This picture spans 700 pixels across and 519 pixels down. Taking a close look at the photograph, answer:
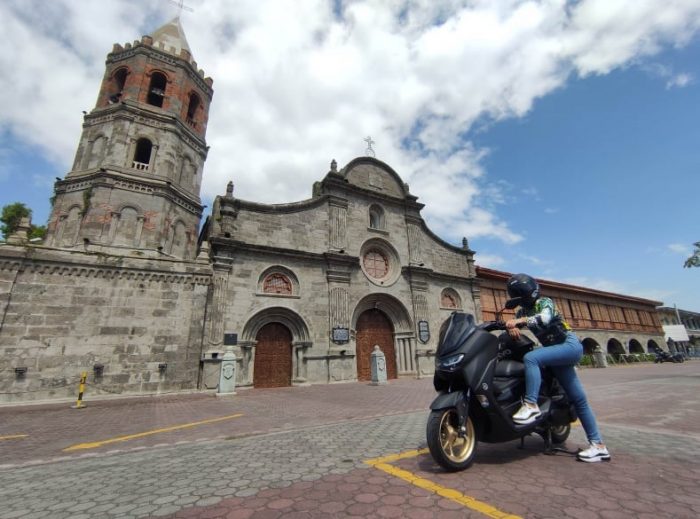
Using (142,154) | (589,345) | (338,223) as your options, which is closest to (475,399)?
(338,223)

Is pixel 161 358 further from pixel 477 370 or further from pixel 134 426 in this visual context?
pixel 477 370

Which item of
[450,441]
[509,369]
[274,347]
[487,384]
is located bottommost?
[450,441]

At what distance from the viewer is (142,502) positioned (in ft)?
8.03

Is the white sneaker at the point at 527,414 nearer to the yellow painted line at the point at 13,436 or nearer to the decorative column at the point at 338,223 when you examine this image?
the yellow painted line at the point at 13,436

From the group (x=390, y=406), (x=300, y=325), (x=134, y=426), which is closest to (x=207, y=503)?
(x=134, y=426)

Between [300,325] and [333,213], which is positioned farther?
[333,213]

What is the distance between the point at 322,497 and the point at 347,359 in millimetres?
11580

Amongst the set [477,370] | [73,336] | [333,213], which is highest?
[333,213]

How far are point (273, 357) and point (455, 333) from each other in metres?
11.1

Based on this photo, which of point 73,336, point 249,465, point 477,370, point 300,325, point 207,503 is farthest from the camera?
point 300,325

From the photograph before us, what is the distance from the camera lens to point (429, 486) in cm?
256

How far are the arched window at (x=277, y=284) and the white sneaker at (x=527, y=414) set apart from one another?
11424 mm

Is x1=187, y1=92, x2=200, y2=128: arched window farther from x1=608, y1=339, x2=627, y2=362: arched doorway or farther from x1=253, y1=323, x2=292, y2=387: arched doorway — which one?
x1=608, y1=339, x2=627, y2=362: arched doorway

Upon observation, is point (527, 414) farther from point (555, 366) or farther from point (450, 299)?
point (450, 299)
